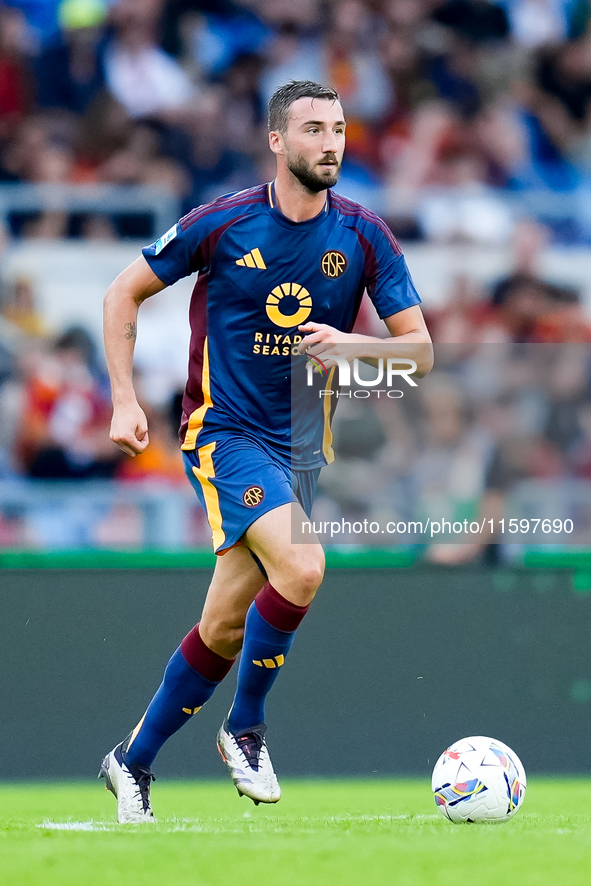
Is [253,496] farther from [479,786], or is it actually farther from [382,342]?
[479,786]

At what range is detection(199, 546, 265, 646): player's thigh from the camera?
172 inches

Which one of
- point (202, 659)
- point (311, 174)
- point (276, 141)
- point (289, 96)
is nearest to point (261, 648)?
point (202, 659)

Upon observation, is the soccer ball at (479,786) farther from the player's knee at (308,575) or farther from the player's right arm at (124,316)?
the player's right arm at (124,316)

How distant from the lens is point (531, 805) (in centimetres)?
514

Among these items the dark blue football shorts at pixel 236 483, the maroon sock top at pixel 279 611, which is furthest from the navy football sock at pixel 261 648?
the dark blue football shorts at pixel 236 483

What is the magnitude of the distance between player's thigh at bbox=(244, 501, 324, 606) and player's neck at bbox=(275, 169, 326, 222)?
1.03m

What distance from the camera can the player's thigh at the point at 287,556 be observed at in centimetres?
408

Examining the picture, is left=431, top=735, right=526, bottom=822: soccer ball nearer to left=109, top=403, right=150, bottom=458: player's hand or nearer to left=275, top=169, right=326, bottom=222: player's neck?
left=109, top=403, right=150, bottom=458: player's hand

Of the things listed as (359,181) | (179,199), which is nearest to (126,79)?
(179,199)

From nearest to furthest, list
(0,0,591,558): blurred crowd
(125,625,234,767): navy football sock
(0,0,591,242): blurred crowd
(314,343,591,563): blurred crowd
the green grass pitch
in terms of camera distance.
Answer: the green grass pitch, (125,625,234,767): navy football sock, (314,343,591,563): blurred crowd, (0,0,591,558): blurred crowd, (0,0,591,242): blurred crowd

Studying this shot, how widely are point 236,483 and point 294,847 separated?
137 cm

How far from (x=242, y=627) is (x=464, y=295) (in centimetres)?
503

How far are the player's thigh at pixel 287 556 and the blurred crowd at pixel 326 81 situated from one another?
5.35 m

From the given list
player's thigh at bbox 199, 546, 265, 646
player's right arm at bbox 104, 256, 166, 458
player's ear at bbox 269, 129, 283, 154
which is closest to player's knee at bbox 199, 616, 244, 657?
player's thigh at bbox 199, 546, 265, 646
